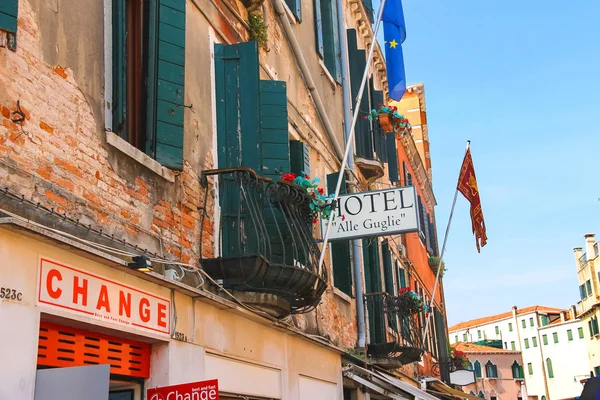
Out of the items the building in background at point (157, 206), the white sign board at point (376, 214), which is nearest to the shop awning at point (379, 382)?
the building in background at point (157, 206)

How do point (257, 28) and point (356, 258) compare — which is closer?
point (257, 28)

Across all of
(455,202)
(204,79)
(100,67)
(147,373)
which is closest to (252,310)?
(147,373)

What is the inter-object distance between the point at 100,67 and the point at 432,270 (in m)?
22.1

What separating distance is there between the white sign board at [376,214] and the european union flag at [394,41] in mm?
2916

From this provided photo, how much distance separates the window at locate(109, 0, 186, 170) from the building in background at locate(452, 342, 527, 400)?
195 ft

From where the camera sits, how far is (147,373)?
6352 millimetres

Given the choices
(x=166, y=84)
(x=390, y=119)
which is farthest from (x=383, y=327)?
(x=166, y=84)

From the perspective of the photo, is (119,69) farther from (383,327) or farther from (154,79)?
(383,327)

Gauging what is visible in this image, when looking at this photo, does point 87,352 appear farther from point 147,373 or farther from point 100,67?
point 100,67

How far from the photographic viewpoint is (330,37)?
1362 cm

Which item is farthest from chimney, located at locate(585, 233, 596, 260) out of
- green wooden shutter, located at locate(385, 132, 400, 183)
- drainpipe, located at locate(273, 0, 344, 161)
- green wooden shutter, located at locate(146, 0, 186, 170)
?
green wooden shutter, located at locate(146, 0, 186, 170)

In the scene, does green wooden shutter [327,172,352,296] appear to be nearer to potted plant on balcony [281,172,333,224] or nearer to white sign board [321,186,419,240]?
white sign board [321,186,419,240]

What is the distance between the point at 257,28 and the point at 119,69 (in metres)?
3.58

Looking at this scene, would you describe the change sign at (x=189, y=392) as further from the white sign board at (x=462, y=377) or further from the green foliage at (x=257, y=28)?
the white sign board at (x=462, y=377)
